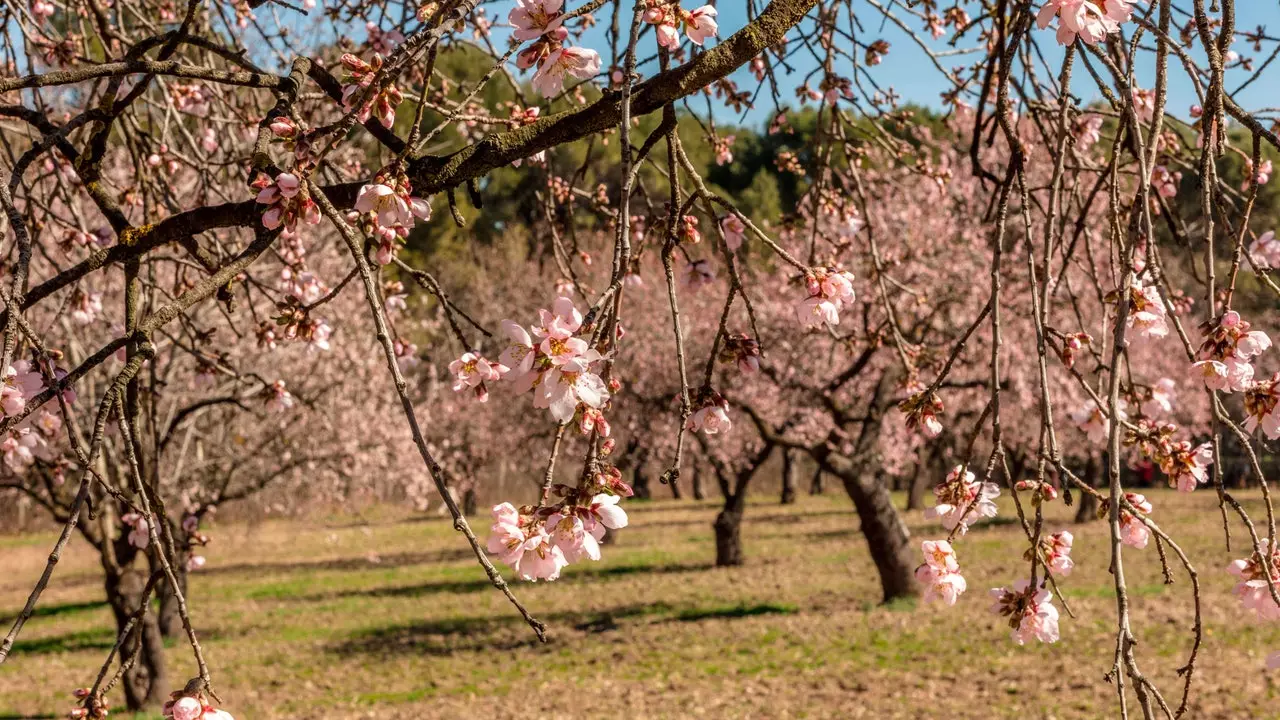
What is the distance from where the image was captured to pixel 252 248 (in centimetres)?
147

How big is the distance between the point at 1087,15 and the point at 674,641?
26.2 ft

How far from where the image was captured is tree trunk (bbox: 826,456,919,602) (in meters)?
9.43

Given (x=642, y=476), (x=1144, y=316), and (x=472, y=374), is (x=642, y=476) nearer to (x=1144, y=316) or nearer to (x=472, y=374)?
(x=472, y=374)

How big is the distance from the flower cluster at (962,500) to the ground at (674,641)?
3.13 meters

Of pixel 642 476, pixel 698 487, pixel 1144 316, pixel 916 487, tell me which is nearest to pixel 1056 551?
pixel 1144 316

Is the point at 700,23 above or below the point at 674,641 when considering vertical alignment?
above

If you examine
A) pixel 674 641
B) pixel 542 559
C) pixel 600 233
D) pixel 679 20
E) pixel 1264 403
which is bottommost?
pixel 674 641

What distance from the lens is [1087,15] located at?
55.5 inches

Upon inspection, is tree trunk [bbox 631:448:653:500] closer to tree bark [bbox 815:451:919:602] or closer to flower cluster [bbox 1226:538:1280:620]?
tree bark [bbox 815:451:919:602]

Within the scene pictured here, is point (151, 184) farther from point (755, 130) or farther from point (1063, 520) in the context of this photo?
point (755, 130)

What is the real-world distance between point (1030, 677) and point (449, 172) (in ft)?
→ 20.0

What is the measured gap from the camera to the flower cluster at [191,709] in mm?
1350

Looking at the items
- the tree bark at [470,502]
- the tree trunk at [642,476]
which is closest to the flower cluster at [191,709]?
the tree trunk at [642,476]

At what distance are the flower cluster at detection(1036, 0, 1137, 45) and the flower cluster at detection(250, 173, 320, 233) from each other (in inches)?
39.5
